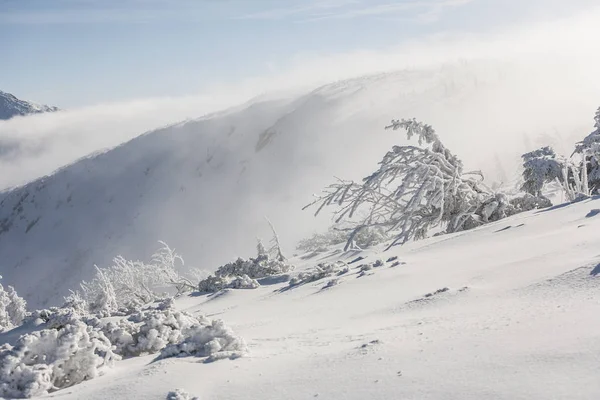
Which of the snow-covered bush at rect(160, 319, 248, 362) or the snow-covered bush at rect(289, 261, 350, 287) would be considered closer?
the snow-covered bush at rect(160, 319, 248, 362)

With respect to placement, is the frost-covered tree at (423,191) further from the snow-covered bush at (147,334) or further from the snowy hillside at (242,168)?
the snowy hillside at (242,168)

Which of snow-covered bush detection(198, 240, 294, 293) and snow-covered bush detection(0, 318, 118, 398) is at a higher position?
snow-covered bush detection(0, 318, 118, 398)

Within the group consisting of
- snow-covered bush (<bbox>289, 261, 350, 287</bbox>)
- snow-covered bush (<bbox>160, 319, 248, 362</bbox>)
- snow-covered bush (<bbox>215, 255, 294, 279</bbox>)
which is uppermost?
snow-covered bush (<bbox>160, 319, 248, 362</bbox>)

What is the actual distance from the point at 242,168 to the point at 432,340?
6429 cm

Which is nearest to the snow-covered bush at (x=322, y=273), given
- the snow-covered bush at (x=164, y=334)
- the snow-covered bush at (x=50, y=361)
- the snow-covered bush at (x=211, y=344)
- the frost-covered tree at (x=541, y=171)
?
the snow-covered bush at (x=164, y=334)

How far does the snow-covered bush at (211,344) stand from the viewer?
305 centimetres

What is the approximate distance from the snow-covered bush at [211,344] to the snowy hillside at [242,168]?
38.9 metres

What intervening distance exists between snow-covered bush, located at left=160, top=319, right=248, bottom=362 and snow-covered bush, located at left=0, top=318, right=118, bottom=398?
0.47 m

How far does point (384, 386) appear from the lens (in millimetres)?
2207

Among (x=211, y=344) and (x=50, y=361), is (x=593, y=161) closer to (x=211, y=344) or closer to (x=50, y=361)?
(x=211, y=344)

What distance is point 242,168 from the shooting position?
66375 mm

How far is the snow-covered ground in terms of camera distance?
212 cm

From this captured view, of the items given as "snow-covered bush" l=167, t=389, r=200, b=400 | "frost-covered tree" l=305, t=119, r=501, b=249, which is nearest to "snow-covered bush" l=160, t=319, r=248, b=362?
"snow-covered bush" l=167, t=389, r=200, b=400

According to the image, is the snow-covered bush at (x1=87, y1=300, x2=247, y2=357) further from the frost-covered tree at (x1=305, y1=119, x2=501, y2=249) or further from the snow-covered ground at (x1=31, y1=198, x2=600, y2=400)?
the frost-covered tree at (x1=305, y1=119, x2=501, y2=249)
